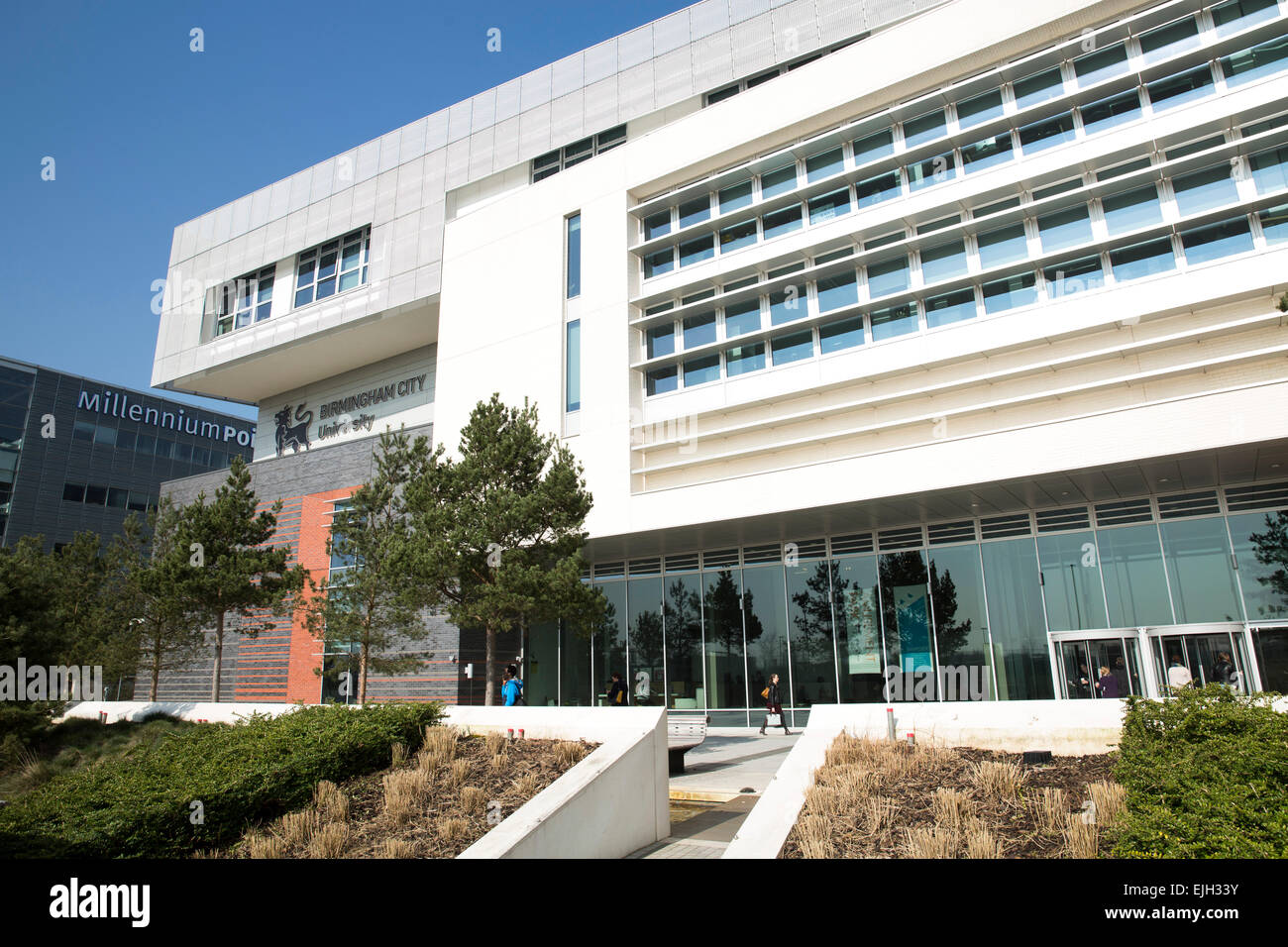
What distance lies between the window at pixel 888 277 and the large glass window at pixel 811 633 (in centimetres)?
737

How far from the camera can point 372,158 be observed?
34.5 m

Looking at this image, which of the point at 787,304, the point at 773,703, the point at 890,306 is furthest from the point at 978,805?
the point at 787,304

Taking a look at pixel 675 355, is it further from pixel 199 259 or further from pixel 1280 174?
pixel 199 259

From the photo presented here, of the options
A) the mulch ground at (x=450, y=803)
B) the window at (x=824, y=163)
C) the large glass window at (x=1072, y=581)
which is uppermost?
the window at (x=824, y=163)

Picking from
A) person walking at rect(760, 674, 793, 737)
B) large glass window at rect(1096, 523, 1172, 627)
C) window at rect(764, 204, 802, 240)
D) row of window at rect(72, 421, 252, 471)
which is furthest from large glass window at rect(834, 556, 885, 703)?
row of window at rect(72, 421, 252, 471)

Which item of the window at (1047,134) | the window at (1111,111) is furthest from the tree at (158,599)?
the window at (1111,111)

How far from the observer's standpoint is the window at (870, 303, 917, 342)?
2072 cm

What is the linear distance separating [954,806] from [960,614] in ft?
46.8

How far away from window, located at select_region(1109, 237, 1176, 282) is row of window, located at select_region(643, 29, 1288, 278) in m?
3.20

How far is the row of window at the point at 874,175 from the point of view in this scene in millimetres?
18734

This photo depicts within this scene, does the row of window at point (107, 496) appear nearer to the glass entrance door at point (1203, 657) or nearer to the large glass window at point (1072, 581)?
the large glass window at point (1072, 581)

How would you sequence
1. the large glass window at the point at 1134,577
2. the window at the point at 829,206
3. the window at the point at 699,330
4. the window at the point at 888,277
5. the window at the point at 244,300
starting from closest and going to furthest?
the large glass window at the point at 1134,577, the window at the point at 888,277, the window at the point at 829,206, the window at the point at 699,330, the window at the point at 244,300

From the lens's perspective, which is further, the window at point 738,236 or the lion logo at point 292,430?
the lion logo at point 292,430

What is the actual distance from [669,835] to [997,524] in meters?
14.1
